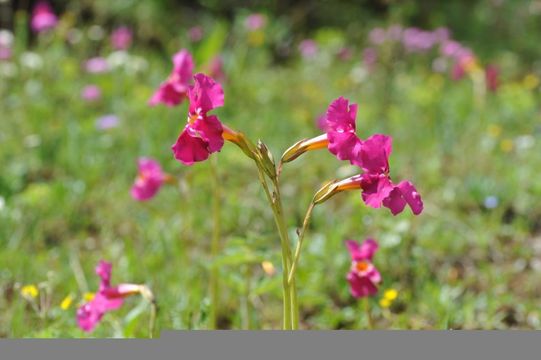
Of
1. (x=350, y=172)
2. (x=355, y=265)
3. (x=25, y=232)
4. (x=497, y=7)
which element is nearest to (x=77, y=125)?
(x=25, y=232)

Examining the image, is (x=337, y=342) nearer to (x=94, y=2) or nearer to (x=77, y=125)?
(x=77, y=125)

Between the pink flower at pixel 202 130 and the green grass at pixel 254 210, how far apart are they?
42 cm

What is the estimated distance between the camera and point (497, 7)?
6293 mm

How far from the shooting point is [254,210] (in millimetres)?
2650

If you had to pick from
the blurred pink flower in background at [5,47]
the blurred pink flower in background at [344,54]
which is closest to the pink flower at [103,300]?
the blurred pink flower in background at [5,47]

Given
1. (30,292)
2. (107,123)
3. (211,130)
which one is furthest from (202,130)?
(107,123)

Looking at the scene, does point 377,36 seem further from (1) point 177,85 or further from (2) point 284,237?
(2) point 284,237

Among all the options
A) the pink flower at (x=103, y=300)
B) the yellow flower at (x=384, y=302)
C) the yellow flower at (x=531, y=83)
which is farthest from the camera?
the yellow flower at (x=531, y=83)

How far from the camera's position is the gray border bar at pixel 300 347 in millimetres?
1029

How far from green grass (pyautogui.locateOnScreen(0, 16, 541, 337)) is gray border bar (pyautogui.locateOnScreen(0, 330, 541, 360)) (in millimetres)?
455

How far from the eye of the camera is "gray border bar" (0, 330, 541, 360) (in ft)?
3.38

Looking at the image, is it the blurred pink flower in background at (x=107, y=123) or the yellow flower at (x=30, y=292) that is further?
the blurred pink flower in background at (x=107, y=123)

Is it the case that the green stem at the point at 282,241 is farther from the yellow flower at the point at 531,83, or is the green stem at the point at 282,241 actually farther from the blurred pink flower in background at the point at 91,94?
the yellow flower at the point at 531,83

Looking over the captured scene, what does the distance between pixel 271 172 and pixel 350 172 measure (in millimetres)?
1610
